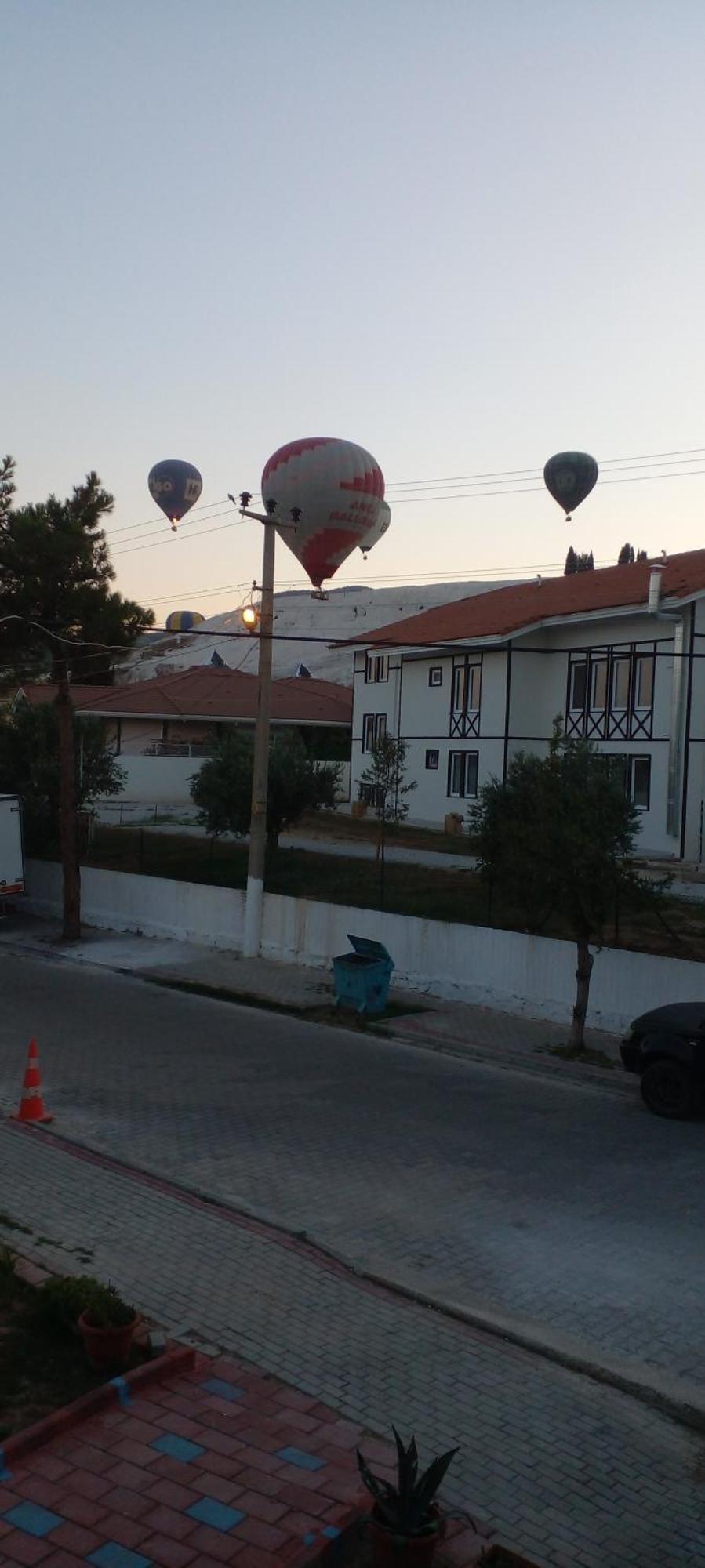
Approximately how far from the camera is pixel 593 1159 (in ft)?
37.7

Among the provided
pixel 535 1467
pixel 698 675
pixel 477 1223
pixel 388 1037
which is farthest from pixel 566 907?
pixel 698 675

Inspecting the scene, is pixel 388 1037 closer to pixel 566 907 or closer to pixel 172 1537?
pixel 566 907

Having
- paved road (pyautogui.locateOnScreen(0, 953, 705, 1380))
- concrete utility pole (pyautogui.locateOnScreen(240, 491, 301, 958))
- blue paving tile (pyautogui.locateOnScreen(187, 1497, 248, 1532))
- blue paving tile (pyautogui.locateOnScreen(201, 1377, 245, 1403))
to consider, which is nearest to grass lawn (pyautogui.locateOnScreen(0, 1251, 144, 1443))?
blue paving tile (pyautogui.locateOnScreen(201, 1377, 245, 1403))

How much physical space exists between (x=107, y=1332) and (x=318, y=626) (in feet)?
474

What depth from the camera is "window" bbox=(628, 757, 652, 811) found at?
34.9m

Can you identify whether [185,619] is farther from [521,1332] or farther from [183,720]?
[521,1332]

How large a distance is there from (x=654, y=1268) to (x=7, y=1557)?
17.5 ft

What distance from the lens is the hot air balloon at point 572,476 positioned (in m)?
32.5

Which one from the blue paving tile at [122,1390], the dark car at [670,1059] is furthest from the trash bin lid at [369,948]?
the blue paving tile at [122,1390]

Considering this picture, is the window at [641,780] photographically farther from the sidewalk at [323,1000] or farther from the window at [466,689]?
the sidewalk at [323,1000]

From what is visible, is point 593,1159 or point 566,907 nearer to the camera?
point 593,1159

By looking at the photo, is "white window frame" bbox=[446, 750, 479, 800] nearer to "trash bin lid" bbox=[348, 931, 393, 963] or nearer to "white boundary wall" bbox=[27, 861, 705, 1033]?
"white boundary wall" bbox=[27, 861, 705, 1033]

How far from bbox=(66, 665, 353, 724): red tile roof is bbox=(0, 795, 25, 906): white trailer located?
23.8 metres

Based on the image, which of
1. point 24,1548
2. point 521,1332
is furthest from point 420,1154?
point 24,1548
